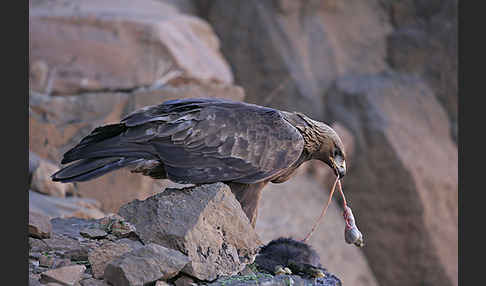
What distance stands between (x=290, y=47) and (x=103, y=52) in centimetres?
385

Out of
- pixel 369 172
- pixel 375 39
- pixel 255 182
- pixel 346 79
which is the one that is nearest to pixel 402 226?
pixel 369 172

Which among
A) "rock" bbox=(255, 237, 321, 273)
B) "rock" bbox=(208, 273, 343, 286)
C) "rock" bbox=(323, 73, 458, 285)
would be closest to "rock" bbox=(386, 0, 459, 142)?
"rock" bbox=(323, 73, 458, 285)

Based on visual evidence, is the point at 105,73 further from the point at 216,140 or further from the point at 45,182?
the point at 216,140

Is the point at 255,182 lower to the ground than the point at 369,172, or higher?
higher

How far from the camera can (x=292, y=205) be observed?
8.77 metres

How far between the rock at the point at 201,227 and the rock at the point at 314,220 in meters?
4.98

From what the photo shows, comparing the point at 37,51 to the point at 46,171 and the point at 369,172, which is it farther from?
the point at 369,172

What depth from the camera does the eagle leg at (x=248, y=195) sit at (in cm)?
350

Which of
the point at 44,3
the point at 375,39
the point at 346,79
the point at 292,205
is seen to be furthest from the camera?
the point at 375,39

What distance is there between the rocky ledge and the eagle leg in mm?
230

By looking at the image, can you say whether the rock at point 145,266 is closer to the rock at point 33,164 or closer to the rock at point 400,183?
the rock at point 33,164

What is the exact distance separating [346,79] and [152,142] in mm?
7189

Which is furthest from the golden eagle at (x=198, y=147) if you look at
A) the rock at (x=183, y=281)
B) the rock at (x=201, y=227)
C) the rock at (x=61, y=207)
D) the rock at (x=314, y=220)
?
the rock at (x=314, y=220)

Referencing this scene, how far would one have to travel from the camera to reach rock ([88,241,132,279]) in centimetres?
277
